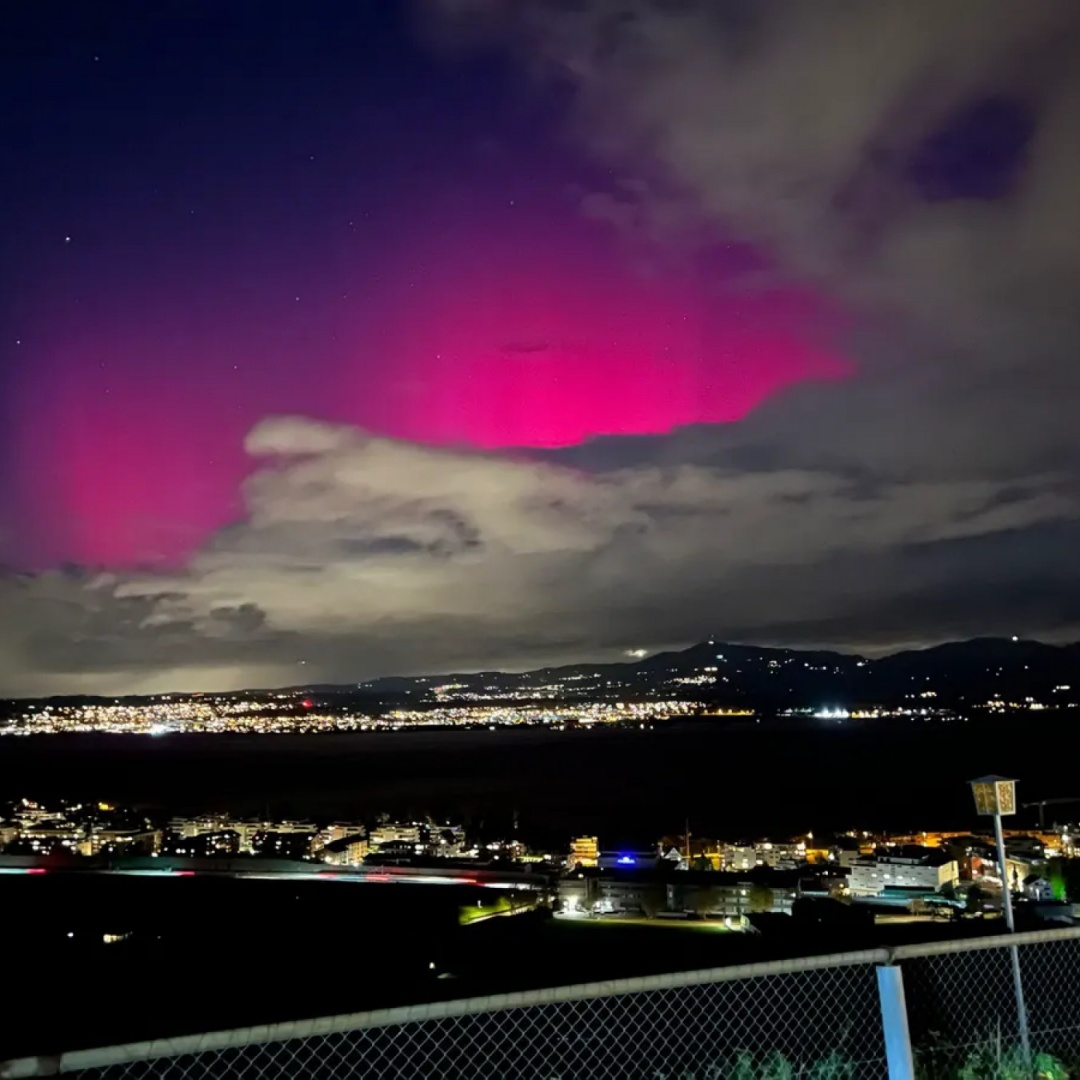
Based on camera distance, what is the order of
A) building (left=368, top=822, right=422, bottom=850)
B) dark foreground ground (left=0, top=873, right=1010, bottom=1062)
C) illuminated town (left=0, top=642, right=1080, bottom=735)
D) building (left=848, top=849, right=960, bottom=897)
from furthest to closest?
illuminated town (left=0, top=642, right=1080, bottom=735) < building (left=368, top=822, right=422, bottom=850) < building (left=848, top=849, right=960, bottom=897) < dark foreground ground (left=0, top=873, right=1010, bottom=1062)

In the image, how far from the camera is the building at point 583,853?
28489 mm

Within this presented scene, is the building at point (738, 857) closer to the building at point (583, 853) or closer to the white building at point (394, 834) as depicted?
the building at point (583, 853)


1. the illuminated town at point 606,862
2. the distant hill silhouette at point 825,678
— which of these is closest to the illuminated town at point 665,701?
the distant hill silhouette at point 825,678

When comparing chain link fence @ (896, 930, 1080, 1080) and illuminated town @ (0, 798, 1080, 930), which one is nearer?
chain link fence @ (896, 930, 1080, 1080)

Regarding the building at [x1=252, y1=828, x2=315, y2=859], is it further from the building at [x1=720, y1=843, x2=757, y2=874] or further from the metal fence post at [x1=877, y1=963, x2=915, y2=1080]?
the metal fence post at [x1=877, y1=963, x2=915, y2=1080]

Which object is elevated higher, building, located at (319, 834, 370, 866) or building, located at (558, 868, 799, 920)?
building, located at (558, 868, 799, 920)

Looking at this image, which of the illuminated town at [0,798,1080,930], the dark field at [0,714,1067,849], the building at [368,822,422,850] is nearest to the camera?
the illuminated town at [0,798,1080,930]

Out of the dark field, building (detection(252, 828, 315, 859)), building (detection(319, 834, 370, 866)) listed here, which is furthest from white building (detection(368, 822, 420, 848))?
the dark field

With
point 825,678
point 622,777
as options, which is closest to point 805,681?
point 825,678

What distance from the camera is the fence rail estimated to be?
2.32 meters

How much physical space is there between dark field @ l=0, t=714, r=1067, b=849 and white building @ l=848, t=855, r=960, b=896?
627 inches

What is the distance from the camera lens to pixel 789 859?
28.6 metres

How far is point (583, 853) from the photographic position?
100 feet

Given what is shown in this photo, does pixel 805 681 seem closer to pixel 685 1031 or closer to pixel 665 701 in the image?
pixel 665 701
